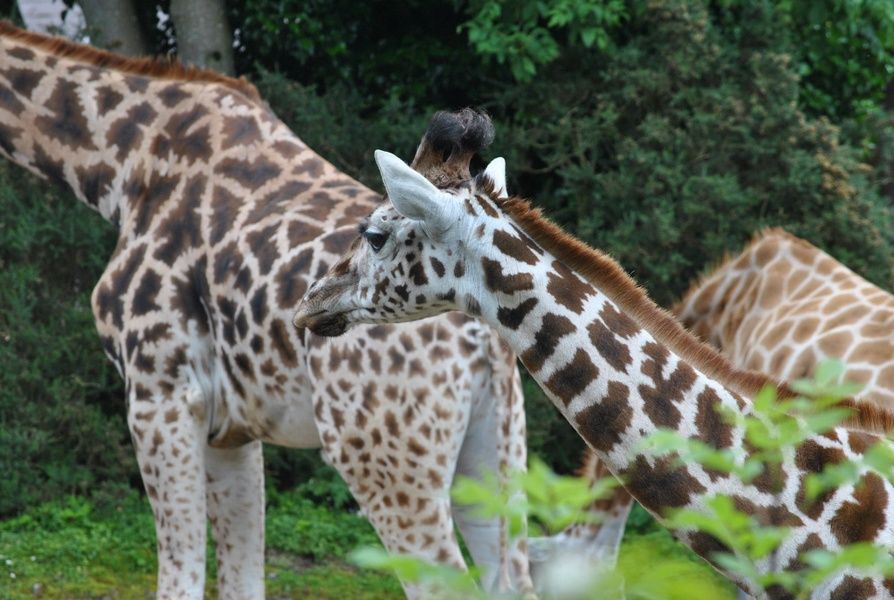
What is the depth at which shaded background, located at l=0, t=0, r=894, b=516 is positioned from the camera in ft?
25.3

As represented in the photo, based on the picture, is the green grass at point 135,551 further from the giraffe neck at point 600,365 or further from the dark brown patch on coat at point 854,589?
the dark brown patch on coat at point 854,589

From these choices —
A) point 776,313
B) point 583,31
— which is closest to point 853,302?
point 776,313

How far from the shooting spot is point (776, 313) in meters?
6.55

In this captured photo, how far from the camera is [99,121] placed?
569 cm

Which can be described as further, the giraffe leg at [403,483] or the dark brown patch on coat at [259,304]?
the dark brown patch on coat at [259,304]

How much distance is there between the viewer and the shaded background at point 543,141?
7.73 m

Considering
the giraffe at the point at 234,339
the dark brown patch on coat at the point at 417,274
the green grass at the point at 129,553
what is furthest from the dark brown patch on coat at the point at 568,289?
the green grass at the point at 129,553

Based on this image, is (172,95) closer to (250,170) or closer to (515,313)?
(250,170)

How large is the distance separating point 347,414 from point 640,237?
13.2 feet

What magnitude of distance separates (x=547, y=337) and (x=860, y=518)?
2.96ft

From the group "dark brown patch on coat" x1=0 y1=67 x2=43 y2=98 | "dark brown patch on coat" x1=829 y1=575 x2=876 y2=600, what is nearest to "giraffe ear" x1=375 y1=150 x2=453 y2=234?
"dark brown patch on coat" x1=829 y1=575 x2=876 y2=600

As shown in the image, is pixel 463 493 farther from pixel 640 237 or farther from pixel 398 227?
pixel 640 237

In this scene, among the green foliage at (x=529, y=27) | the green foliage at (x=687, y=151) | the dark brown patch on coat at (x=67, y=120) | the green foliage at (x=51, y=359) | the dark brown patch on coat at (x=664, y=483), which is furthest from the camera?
the green foliage at (x=687, y=151)

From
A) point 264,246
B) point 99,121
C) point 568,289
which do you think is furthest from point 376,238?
point 99,121
